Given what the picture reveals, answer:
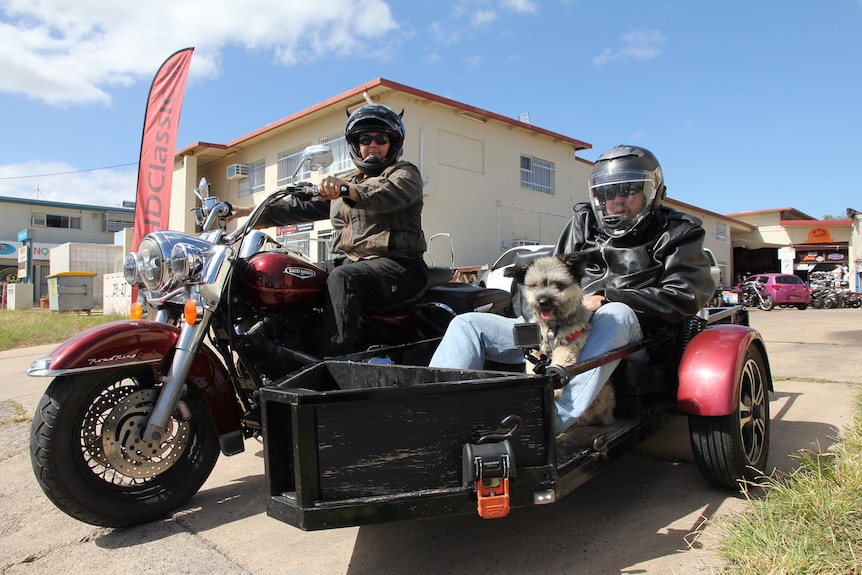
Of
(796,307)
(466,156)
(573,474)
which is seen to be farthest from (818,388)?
(796,307)

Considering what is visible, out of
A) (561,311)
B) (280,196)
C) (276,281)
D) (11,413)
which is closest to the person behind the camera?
(561,311)

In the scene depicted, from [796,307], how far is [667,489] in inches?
1113

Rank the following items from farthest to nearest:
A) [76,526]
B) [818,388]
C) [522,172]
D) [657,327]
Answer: [522,172] < [818,388] < [657,327] < [76,526]

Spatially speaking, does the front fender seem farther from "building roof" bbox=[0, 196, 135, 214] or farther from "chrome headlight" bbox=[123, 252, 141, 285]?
"building roof" bbox=[0, 196, 135, 214]

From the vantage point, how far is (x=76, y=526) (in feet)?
9.36

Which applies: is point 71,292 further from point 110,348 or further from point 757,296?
point 757,296

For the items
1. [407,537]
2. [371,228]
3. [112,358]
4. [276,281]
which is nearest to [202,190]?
[276,281]

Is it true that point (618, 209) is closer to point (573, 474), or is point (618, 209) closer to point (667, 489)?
point (667, 489)

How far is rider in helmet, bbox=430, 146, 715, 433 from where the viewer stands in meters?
2.78

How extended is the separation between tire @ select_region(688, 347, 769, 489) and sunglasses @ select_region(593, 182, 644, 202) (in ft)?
3.67

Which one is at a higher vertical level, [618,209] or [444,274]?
[618,209]

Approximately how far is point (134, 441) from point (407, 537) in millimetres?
1352

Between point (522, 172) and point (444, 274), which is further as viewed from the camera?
point (522, 172)

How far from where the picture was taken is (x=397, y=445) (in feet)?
6.46
